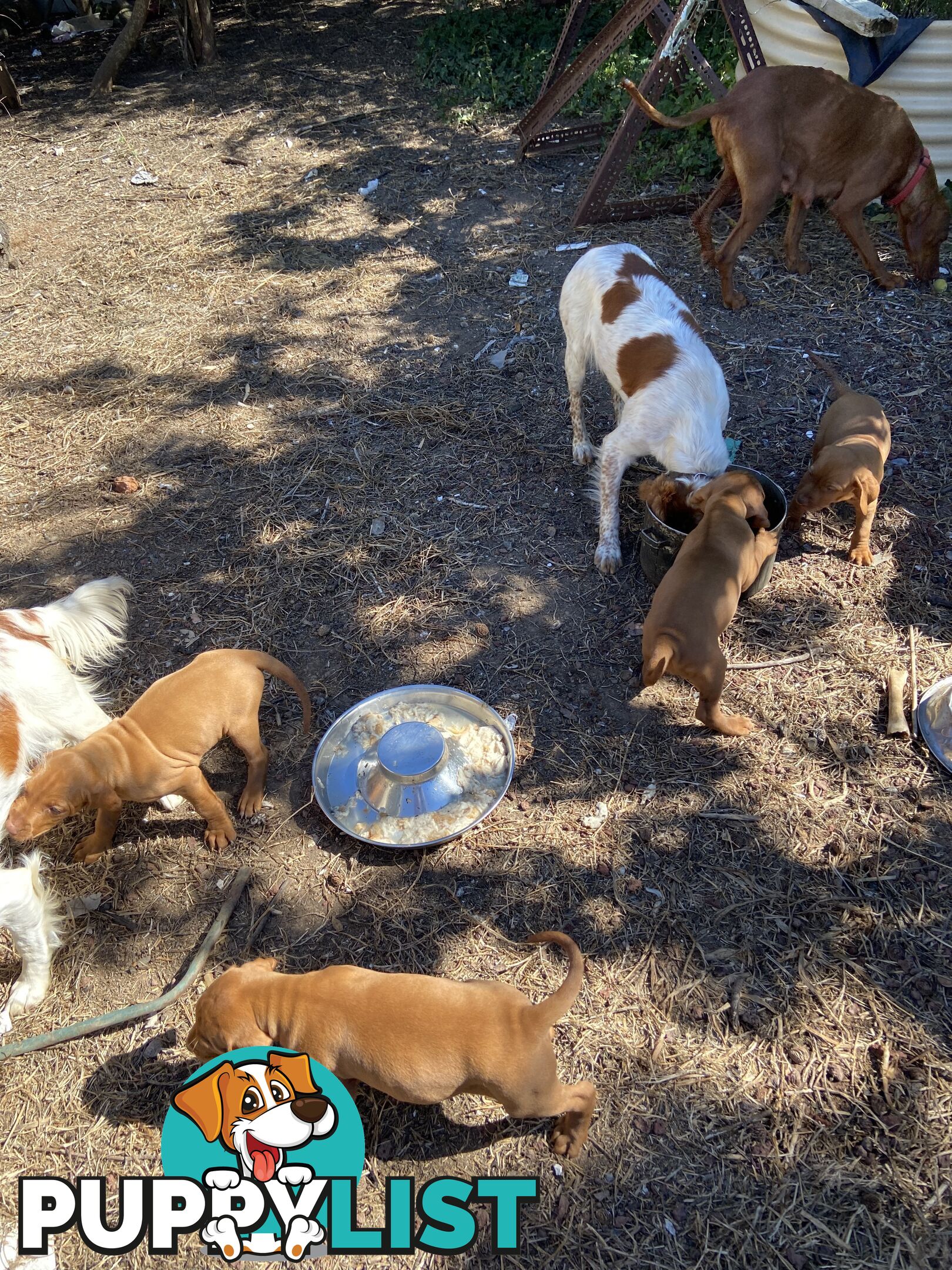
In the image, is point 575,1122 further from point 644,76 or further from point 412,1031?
point 644,76

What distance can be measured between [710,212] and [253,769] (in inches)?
184

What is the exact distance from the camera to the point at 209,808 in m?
3.12

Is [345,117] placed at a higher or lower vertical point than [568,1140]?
higher

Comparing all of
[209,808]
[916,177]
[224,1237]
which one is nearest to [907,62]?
[916,177]

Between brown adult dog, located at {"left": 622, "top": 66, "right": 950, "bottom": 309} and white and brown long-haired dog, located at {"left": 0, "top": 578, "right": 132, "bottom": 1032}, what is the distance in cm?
435

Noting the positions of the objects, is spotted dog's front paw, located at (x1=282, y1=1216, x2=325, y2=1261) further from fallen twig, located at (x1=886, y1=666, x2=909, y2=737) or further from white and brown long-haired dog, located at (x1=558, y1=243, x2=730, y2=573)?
white and brown long-haired dog, located at (x1=558, y1=243, x2=730, y2=573)

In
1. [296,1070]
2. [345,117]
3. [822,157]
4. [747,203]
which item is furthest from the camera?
[345,117]

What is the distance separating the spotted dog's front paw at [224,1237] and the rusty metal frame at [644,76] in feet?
20.3

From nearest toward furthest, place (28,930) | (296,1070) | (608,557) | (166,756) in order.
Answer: (296,1070)
(28,930)
(166,756)
(608,557)

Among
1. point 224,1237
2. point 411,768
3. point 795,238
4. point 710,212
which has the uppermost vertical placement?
point 710,212

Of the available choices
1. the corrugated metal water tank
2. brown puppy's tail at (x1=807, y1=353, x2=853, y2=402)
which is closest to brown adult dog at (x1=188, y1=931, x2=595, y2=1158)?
brown puppy's tail at (x1=807, y1=353, x2=853, y2=402)

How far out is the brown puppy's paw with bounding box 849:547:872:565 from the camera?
3.96m

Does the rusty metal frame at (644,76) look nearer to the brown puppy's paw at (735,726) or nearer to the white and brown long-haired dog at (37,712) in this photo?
the brown puppy's paw at (735,726)

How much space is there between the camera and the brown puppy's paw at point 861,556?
3961 mm
